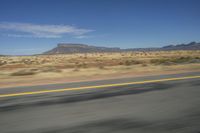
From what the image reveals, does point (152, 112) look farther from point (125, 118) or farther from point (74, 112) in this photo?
point (74, 112)

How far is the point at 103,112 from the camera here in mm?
4680

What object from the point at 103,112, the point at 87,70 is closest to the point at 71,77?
the point at 103,112

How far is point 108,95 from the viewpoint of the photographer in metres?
6.30

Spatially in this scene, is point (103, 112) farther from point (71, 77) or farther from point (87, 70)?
point (87, 70)

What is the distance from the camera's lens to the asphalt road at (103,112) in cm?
383

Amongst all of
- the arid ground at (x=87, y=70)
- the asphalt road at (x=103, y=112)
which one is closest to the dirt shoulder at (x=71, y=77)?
the arid ground at (x=87, y=70)

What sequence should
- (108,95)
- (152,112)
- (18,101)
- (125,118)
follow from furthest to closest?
(108,95) → (18,101) → (152,112) → (125,118)

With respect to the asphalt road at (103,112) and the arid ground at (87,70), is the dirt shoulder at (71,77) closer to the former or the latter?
the arid ground at (87,70)

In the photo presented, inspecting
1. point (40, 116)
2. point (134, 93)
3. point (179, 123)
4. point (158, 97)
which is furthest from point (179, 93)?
point (40, 116)

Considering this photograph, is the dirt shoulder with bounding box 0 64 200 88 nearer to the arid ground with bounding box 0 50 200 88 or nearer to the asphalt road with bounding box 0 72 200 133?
the arid ground with bounding box 0 50 200 88

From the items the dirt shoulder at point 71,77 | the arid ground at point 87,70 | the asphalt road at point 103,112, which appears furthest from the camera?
the arid ground at point 87,70

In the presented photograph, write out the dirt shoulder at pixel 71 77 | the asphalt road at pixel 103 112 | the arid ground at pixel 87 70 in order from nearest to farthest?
the asphalt road at pixel 103 112
the dirt shoulder at pixel 71 77
the arid ground at pixel 87 70

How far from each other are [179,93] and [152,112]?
7.07ft

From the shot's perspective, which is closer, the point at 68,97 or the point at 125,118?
Result: the point at 125,118
